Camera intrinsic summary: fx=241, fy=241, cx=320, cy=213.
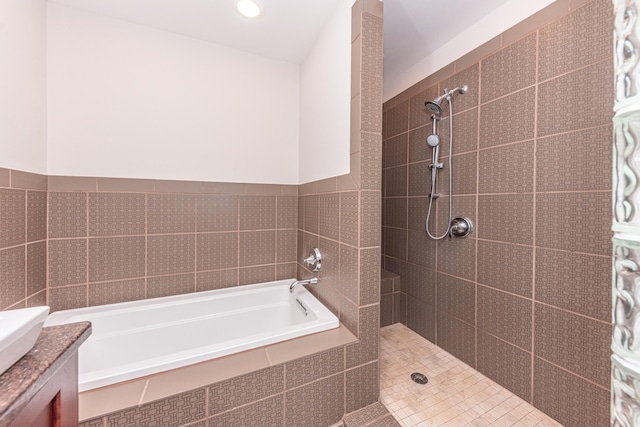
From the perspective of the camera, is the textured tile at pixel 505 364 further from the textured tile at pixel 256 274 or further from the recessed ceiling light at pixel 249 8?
the recessed ceiling light at pixel 249 8

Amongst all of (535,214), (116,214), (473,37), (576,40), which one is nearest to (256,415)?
(116,214)

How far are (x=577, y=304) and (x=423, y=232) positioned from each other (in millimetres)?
946

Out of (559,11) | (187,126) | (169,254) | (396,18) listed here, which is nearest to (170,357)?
(169,254)

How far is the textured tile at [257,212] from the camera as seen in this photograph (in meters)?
1.89

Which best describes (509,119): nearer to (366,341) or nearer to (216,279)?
(366,341)

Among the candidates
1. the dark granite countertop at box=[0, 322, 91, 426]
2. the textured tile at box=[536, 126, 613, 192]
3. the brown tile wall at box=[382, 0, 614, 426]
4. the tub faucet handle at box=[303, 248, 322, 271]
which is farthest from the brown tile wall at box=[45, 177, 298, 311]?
the textured tile at box=[536, 126, 613, 192]

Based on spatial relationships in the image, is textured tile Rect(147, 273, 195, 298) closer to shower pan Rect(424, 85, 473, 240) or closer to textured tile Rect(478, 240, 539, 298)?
shower pan Rect(424, 85, 473, 240)

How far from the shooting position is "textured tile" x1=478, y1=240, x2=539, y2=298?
1.34 meters

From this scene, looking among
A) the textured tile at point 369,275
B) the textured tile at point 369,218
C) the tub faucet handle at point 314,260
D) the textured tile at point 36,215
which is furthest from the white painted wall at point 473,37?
the textured tile at point 36,215

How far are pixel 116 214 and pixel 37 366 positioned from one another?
4.62 feet

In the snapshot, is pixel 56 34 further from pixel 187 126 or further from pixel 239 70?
pixel 239 70

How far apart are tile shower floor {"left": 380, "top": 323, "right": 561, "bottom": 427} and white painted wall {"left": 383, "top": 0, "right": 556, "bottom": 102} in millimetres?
2148

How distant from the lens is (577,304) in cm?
116

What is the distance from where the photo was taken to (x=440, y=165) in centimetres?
178
